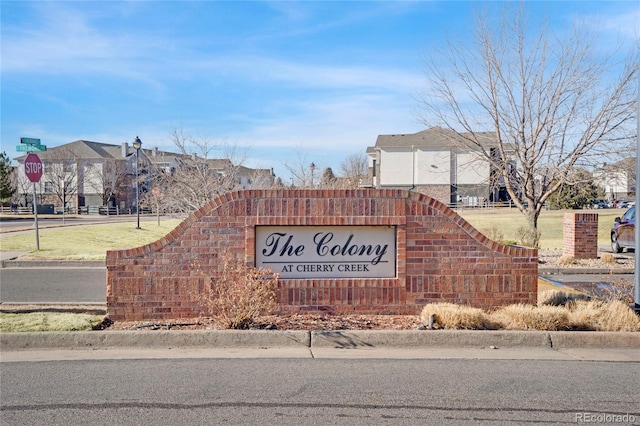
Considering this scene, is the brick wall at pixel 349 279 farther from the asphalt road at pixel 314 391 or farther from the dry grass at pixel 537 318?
the asphalt road at pixel 314 391

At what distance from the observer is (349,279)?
877 centimetres

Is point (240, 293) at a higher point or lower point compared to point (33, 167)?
lower

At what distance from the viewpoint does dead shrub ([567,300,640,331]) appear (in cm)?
784

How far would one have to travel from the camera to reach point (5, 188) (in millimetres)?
52781

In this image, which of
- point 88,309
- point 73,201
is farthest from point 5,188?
point 88,309

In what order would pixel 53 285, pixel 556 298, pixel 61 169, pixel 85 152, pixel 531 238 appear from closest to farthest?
1. pixel 556 298
2. pixel 53 285
3. pixel 531 238
4. pixel 61 169
5. pixel 85 152

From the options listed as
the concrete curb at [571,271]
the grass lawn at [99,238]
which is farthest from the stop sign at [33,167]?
the concrete curb at [571,271]

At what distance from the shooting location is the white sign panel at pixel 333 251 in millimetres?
8789

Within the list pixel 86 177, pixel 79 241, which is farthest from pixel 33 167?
pixel 86 177

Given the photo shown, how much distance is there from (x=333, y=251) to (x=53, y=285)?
283 inches

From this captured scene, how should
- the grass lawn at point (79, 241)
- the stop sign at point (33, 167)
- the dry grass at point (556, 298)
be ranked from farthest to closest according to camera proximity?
the grass lawn at point (79, 241)
the stop sign at point (33, 167)
the dry grass at point (556, 298)

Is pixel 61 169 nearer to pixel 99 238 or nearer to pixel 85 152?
pixel 85 152

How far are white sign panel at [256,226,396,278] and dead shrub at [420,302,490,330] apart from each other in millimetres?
1094

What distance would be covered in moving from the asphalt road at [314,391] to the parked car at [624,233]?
50.1 feet
